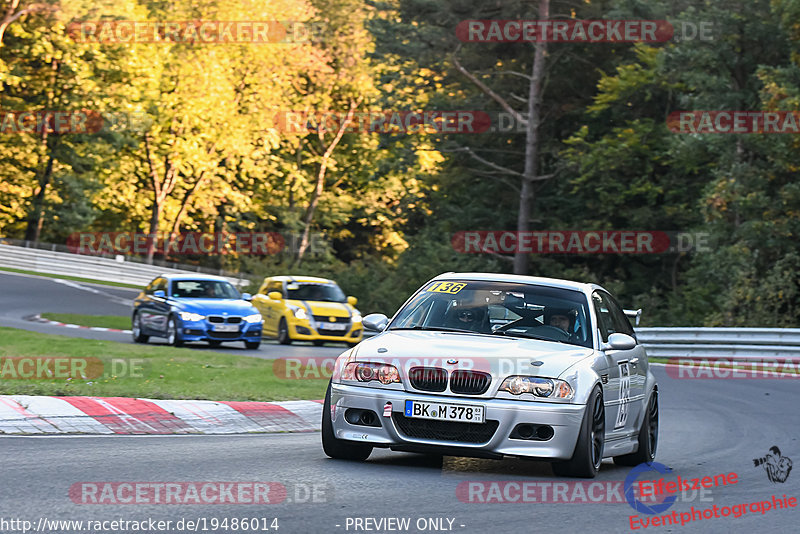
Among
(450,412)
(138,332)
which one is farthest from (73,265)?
(450,412)

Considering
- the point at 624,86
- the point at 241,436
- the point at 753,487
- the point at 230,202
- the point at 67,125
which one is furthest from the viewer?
the point at 230,202

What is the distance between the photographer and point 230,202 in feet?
243

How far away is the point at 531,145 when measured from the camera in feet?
139

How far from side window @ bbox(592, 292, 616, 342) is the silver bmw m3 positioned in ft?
0.14

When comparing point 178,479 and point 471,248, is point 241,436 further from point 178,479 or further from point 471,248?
point 471,248

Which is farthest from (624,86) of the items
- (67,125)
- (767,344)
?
(67,125)

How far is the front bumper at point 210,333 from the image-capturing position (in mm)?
26094

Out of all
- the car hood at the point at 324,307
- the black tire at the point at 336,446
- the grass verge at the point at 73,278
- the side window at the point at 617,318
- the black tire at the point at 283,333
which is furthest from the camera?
the grass verge at the point at 73,278

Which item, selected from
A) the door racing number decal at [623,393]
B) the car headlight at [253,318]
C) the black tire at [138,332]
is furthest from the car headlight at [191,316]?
the door racing number decal at [623,393]

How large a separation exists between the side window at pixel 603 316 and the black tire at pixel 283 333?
768 inches

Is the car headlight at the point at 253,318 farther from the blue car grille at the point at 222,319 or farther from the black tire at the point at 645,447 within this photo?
the black tire at the point at 645,447

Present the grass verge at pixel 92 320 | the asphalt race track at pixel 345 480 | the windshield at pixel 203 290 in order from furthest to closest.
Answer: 1. the grass verge at pixel 92 320
2. the windshield at pixel 203 290
3. the asphalt race track at pixel 345 480

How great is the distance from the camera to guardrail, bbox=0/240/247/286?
56031 millimetres

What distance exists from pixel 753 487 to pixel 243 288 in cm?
3795
